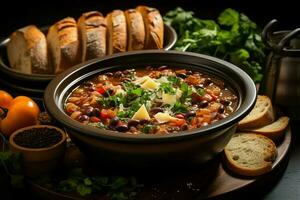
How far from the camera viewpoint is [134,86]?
4422 millimetres

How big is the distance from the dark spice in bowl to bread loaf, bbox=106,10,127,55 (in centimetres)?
138

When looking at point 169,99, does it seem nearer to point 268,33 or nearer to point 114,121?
point 114,121

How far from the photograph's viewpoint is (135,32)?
17.7 feet

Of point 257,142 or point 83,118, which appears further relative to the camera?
point 257,142

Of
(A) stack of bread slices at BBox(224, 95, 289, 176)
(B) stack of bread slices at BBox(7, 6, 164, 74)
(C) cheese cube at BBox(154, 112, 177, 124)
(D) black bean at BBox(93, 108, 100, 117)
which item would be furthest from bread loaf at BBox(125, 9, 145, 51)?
(C) cheese cube at BBox(154, 112, 177, 124)

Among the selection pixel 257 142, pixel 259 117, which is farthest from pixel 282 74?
pixel 257 142

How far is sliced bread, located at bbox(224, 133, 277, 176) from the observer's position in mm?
3971

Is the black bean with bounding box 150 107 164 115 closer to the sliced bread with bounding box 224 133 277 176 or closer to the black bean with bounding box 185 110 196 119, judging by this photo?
the black bean with bounding box 185 110 196 119

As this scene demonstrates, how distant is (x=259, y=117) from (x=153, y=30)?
57.8 inches

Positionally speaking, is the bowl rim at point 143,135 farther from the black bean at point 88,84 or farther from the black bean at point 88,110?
the black bean at point 88,84

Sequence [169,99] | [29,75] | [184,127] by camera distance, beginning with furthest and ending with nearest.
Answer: [29,75] < [169,99] < [184,127]

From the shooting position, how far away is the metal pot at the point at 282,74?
4723 millimetres

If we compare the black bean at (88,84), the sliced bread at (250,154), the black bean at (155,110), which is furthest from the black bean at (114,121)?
the sliced bread at (250,154)

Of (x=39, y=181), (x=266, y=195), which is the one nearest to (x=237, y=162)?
(x=266, y=195)
